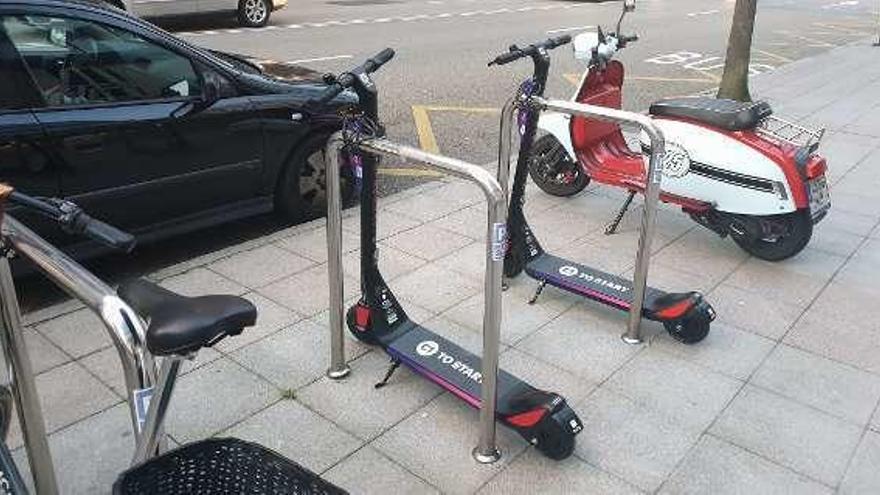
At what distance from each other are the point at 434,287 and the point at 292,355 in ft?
3.38

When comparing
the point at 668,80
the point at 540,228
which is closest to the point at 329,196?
the point at 540,228

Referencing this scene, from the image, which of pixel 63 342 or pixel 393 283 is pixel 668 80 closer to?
pixel 393 283

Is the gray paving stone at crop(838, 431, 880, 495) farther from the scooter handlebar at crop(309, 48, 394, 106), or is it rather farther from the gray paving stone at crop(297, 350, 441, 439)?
the scooter handlebar at crop(309, 48, 394, 106)

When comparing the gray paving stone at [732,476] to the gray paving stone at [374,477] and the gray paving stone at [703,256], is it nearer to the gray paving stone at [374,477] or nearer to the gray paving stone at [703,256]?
the gray paving stone at [374,477]

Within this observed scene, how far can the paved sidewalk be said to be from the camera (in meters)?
2.96

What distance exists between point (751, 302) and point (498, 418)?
2039 millimetres

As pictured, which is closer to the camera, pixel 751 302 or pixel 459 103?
pixel 751 302

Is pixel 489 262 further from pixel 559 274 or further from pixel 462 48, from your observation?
pixel 462 48

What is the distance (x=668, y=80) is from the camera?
11.1 m

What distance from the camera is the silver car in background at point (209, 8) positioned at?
12.2m

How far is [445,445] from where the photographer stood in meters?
3.07

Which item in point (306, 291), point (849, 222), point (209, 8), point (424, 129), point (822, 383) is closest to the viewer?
point (822, 383)

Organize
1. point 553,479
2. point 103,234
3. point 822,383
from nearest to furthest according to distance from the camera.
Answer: point 103,234 → point 553,479 → point 822,383

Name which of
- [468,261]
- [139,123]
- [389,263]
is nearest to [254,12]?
[139,123]
